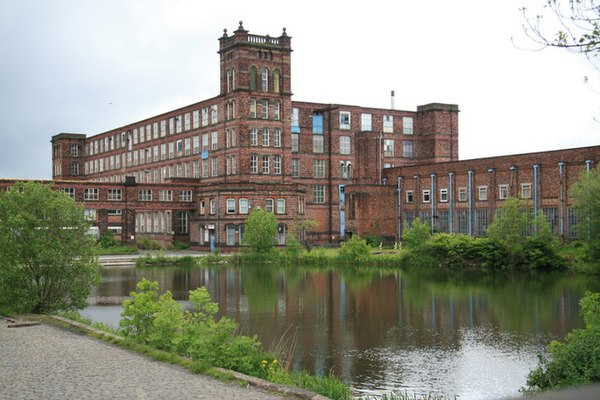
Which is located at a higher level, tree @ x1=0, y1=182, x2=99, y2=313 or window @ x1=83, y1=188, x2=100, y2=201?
window @ x1=83, y1=188, x2=100, y2=201

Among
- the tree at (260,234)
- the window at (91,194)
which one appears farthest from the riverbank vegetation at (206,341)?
the window at (91,194)

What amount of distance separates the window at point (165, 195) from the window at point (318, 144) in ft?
53.3

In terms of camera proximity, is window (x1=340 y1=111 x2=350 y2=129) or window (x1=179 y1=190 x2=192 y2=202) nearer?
window (x1=179 y1=190 x2=192 y2=202)

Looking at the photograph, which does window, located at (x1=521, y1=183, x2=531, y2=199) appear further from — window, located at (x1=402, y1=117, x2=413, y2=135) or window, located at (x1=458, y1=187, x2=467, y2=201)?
window, located at (x1=402, y1=117, x2=413, y2=135)

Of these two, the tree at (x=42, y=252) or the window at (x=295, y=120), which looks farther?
the window at (x=295, y=120)

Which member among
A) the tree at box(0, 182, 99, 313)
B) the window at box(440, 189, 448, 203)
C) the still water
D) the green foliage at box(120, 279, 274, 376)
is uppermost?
the window at box(440, 189, 448, 203)

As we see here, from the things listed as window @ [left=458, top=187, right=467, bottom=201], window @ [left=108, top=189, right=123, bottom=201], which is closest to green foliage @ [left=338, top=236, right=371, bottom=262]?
window @ [left=458, top=187, right=467, bottom=201]

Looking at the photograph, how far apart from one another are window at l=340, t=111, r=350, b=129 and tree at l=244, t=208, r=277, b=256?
24300mm

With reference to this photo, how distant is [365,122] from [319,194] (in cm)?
1000

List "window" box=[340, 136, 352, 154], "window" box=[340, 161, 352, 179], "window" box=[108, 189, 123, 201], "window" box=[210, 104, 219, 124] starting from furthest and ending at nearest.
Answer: "window" box=[340, 136, 352, 154] < "window" box=[340, 161, 352, 179] < "window" box=[210, 104, 219, 124] < "window" box=[108, 189, 123, 201]

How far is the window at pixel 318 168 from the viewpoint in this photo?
72750 millimetres

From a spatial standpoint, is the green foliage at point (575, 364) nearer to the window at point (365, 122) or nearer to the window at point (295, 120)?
the window at point (295, 120)

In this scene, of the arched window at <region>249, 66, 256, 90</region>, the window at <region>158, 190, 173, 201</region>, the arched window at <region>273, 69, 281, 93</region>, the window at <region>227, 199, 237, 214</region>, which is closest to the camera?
Answer: the window at <region>227, 199, 237, 214</region>

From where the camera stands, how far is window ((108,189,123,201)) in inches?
2470
